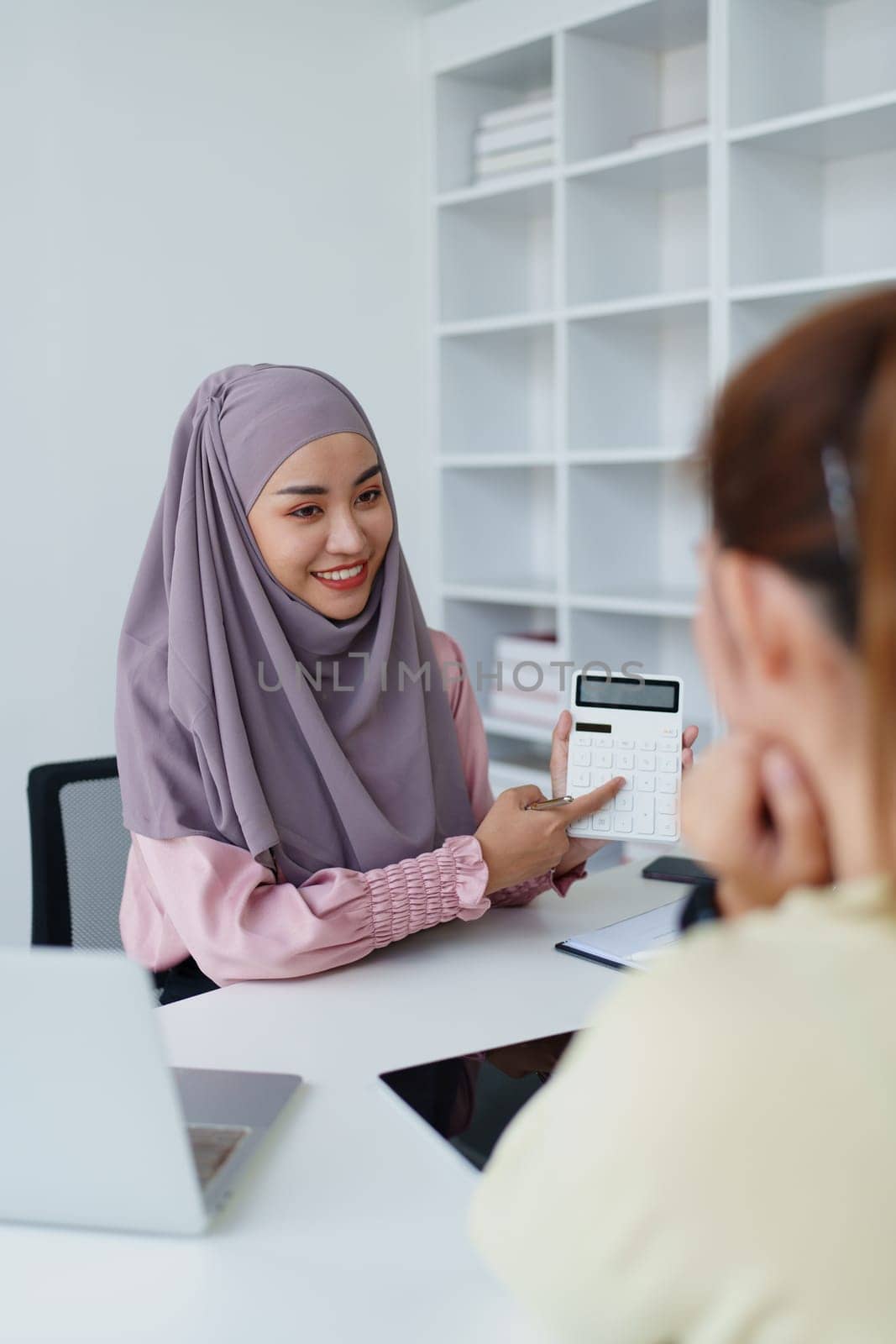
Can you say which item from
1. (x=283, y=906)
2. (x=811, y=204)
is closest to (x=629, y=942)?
(x=283, y=906)

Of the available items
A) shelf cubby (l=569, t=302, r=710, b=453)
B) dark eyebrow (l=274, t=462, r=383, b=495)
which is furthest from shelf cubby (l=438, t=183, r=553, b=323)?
dark eyebrow (l=274, t=462, r=383, b=495)

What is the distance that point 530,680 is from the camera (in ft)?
10.5

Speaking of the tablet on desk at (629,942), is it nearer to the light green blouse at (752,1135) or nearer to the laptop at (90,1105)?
the laptop at (90,1105)

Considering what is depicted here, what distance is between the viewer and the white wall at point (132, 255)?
8.73ft

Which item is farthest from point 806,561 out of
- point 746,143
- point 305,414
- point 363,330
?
point 363,330

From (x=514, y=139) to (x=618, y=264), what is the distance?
0.41 m

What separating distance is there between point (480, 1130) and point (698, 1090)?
1.76 ft

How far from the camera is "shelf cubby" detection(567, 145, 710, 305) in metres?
2.93

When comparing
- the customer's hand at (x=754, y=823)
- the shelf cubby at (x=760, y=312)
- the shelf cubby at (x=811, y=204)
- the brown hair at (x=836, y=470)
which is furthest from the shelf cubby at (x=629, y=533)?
the brown hair at (x=836, y=470)

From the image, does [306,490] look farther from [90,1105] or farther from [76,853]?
[90,1105]

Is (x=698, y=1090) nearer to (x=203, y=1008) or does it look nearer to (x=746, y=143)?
(x=203, y=1008)

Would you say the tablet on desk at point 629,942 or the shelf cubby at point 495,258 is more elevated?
the shelf cubby at point 495,258

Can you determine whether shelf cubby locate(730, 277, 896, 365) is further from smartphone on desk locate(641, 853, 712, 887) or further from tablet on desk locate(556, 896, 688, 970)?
tablet on desk locate(556, 896, 688, 970)

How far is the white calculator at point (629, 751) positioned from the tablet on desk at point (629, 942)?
100 mm
